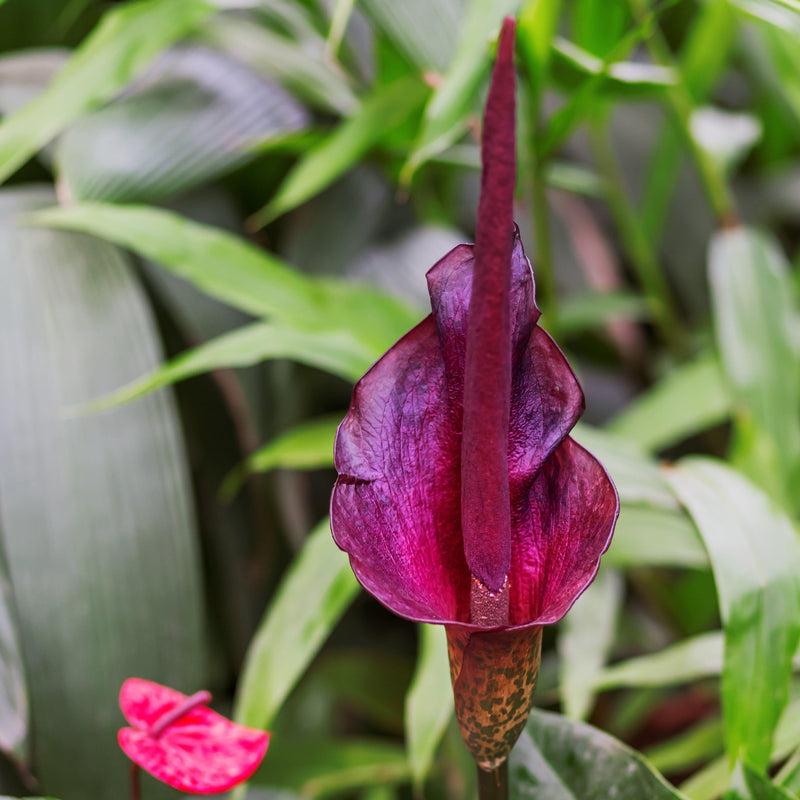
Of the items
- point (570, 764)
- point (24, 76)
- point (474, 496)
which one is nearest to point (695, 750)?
point (570, 764)

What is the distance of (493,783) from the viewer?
22 cm

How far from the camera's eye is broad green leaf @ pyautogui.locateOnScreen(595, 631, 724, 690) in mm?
363

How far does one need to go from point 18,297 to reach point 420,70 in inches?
9.6

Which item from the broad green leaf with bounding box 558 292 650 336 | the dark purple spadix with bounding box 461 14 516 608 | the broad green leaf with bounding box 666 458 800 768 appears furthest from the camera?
the broad green leaf with bounding box 558 292 650 336

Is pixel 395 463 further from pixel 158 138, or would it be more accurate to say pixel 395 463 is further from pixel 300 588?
pixel 158 138

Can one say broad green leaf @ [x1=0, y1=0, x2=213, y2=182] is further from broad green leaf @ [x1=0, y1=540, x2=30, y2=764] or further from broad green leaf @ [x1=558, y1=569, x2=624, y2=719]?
broad green leaf @ [x1=558, y1=569, x2=624, y2=719]

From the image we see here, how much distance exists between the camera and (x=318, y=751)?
0.50 m

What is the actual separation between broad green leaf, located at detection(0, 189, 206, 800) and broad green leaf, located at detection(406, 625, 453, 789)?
124mm

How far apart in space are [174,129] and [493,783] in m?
0.39

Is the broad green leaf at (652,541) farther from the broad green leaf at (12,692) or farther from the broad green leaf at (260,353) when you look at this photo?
the broad green leaf at (12,692)

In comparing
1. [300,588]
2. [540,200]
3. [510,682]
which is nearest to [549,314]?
[540,200]

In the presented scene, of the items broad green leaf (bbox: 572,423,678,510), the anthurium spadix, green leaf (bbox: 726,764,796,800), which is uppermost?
the anthurium spadix

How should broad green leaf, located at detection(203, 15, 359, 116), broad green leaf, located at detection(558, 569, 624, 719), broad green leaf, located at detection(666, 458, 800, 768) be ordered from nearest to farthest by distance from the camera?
broad green leaf, located at detection(666, 458, 800, 768) < broad green leaf, located at detection(558, 569, 624, 719) < broad green leaf, located at detection(203, 15, 359, 116)

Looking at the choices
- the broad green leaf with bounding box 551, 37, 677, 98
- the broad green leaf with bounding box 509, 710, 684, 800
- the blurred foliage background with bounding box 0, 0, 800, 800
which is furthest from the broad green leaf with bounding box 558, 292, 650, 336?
the broad green leaf with bounding box 509, 710, 684, 800
